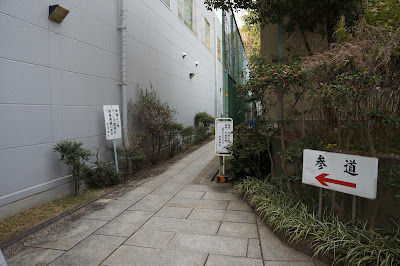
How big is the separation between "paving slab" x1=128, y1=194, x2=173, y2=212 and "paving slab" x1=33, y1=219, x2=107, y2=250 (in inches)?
29.3

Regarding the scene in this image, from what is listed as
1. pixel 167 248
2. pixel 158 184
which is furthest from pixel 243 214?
pixel 158 184

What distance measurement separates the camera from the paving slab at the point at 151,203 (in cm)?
480

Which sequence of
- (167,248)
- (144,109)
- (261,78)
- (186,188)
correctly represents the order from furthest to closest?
(144,109) → (186,188) → (261,78) → (167,248)

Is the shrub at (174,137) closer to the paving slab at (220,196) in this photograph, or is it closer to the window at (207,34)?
the paving slab at (220,196)

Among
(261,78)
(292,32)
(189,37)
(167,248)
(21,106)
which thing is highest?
(189,37)

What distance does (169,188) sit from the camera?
6051 mm

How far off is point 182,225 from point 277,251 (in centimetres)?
136

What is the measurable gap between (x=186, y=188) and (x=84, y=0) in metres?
4.33

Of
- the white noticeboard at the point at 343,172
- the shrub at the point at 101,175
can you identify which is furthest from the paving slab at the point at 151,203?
the white noticeboard at the point at 343,172

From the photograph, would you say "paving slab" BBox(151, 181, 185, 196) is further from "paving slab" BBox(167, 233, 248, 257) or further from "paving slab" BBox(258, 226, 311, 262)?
"paving slab" BBox(258, 226, 311, 262)

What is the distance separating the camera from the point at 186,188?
605cm

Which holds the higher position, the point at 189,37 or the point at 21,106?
the point at 189,37

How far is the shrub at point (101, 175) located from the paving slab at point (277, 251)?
3.55 meters

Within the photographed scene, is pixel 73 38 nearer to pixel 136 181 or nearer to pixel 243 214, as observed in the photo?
pixel 136 181
